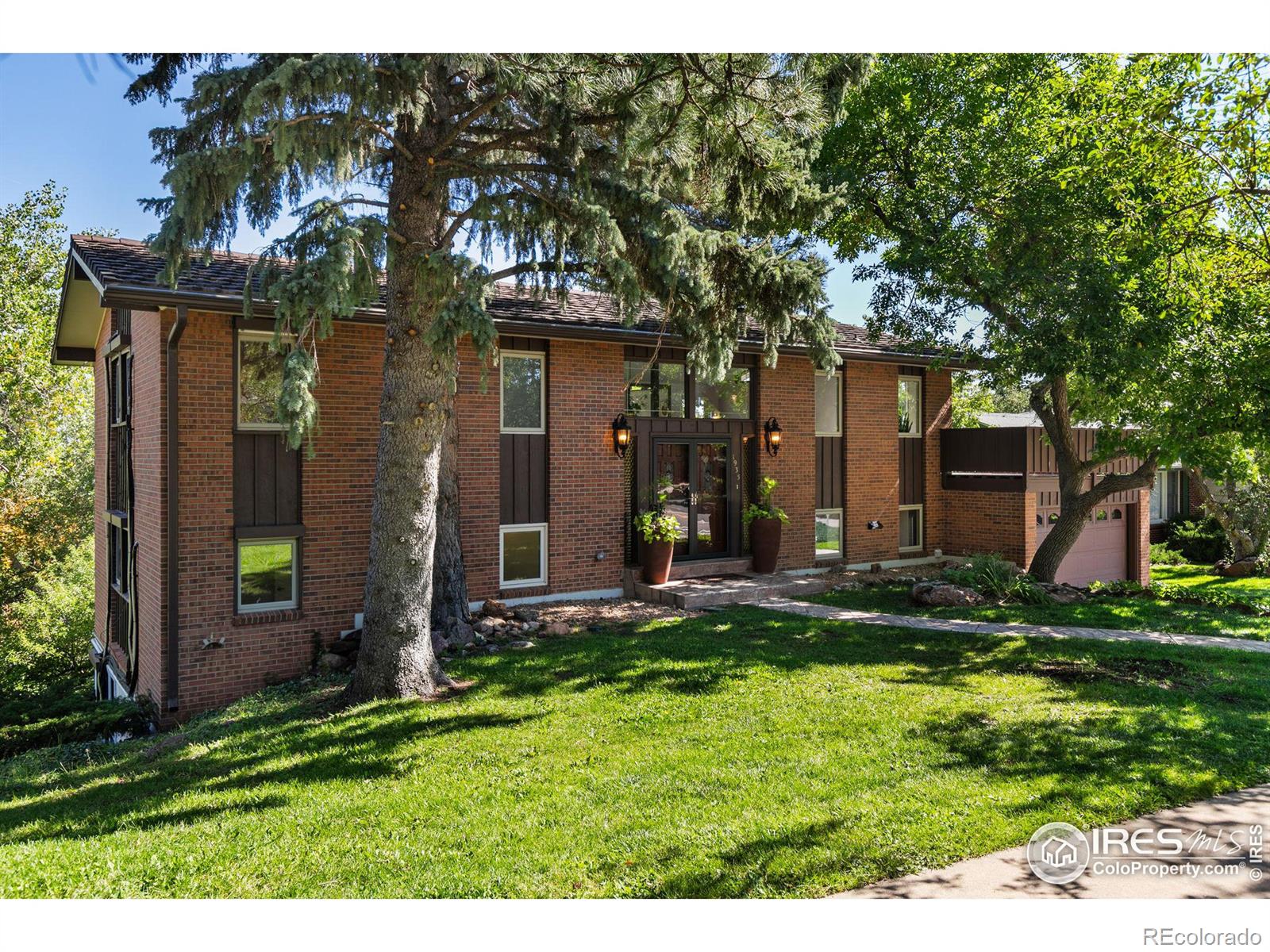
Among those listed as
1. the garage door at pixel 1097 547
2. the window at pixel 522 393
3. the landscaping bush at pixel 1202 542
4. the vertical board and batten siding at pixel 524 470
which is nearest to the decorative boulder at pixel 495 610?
the vertical board and batten siding at pixel 524 470

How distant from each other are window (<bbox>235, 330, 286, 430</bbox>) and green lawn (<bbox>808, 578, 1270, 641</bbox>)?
7.61 meters

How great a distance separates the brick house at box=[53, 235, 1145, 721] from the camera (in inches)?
344

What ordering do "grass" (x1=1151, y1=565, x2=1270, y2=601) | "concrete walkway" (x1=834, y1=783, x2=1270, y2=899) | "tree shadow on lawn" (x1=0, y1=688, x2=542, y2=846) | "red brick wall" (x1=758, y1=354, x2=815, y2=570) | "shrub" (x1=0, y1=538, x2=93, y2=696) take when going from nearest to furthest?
"concrete walkway" (x1=834, y1=783, x2=1270, y2=899), "tree shadow on lawn" (x1=0, y1=688, x2=542, y2=846), "red brick wall" (x1=758, y1=354, x2=815, y2=570), "shrub" (x1=0, y1=538, x2=93, y2=696), "grass" (x1=1151, y1=565, x2=1270, y2=601)

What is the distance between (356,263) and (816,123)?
4.70 meters

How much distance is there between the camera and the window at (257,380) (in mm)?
9055

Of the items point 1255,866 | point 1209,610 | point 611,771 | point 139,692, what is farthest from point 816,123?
point 139,692

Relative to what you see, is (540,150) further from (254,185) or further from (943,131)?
(943,131)

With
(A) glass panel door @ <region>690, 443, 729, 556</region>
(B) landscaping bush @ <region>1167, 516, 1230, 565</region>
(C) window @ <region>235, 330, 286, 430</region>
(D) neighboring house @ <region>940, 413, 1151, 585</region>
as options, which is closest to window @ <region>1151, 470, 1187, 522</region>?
(B) landscaping bush @ <region>1167, 516, 1230, 565</region>

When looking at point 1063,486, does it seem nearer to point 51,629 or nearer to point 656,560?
point 656,560

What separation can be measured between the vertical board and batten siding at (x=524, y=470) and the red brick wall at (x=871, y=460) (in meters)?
5.78

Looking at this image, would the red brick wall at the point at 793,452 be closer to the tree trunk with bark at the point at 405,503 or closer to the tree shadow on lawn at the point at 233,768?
the tree trunk with bark at the point at 405,503

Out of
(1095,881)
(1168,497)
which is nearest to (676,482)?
(1095,881)

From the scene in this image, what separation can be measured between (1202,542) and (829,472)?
14.5 meters

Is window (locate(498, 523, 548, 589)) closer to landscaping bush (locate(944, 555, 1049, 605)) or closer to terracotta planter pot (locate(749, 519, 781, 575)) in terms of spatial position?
terracotta planter pot (locate(749, 519, 781, 575))
